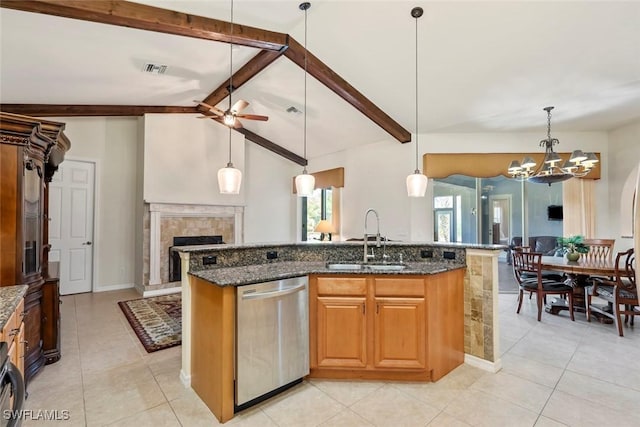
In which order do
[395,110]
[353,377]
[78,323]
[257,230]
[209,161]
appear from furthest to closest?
[257,230] < [209,161] < [395,110] < [78,323] < [353,377]

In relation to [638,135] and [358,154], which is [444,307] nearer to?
[358,154]

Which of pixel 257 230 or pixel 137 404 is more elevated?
pixel 257 230

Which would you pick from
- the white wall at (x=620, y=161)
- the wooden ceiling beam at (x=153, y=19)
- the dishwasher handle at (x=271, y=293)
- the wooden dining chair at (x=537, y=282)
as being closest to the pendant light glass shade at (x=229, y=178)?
the dishwasher handle at (x=271, y=293)

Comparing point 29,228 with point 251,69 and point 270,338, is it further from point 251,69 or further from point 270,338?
point 251,69

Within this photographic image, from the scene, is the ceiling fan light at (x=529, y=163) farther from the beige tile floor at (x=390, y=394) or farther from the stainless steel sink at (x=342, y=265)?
the stainless steel sink at (x=342, y=265)

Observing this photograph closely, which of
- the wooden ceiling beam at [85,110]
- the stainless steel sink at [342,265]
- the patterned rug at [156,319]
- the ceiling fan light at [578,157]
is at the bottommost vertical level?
the patterned rug at [156,319]

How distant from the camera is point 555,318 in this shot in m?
3.93

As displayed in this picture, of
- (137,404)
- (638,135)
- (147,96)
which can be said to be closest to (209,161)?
(147,96)

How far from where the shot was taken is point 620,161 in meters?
4.77

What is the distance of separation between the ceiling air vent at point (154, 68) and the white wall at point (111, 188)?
Result: 2.18 m

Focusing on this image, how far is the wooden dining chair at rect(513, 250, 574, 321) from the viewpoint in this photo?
384cm

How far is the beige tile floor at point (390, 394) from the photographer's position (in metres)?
1.97

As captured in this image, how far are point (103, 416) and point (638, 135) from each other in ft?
23.3

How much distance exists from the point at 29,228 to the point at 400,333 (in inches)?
123
